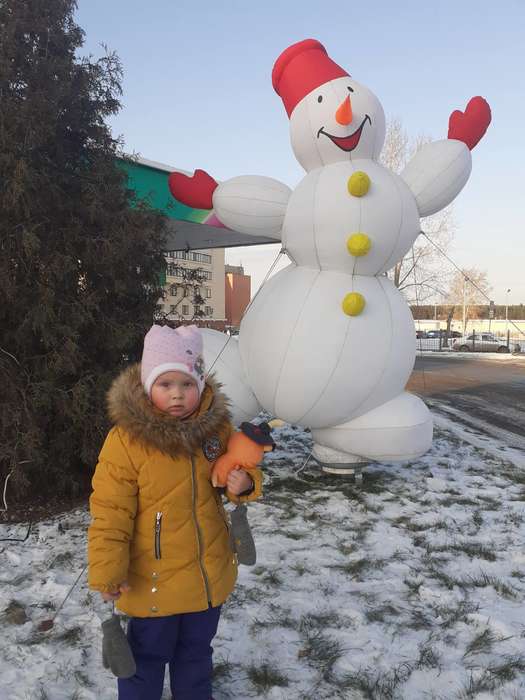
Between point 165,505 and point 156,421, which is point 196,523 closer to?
point 165,505

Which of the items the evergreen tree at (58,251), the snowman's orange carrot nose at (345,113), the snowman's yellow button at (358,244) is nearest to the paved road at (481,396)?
the snowman's yellow button at (358,244)

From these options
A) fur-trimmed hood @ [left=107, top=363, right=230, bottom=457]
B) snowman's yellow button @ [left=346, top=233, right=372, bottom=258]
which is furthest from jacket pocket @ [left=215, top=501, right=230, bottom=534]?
snowman's yellow button @ [left=346, top=233, right=372, bottom=258]

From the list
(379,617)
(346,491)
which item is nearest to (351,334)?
(346,491)

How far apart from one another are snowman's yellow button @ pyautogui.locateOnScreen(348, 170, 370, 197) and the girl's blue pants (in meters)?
2.93

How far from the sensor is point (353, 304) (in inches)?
151

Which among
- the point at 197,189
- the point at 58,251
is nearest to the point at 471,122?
the point at 197,189

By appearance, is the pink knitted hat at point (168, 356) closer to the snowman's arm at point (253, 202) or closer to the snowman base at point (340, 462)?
the snowman's arm at point (253, 202)

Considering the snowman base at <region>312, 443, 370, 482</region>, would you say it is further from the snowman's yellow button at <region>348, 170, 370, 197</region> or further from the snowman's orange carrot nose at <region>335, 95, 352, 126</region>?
the snowman's orange carrot nose at <region>335, 95, 352, 126</region>

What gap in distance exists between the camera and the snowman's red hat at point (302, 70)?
4055 millimetres

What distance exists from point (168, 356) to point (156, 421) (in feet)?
0.77

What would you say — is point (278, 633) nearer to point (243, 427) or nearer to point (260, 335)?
point (243, 427)

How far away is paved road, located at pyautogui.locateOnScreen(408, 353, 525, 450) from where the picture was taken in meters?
7.95

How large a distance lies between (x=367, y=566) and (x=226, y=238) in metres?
9.67

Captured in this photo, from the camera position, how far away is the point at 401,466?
535 centimetres
